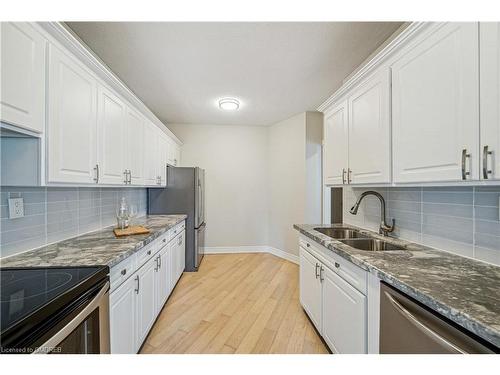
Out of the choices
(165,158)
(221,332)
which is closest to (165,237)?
(221,332)

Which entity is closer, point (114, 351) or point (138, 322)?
point (114, 351)

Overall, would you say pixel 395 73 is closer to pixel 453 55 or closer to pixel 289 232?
pixel 453 55

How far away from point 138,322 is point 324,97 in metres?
3.46

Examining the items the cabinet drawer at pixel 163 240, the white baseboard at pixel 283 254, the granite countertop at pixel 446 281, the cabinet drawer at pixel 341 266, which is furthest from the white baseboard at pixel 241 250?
the granite countertop at pixel 446 281

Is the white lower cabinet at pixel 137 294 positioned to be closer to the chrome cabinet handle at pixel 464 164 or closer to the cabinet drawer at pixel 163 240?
the cabinet drawer at pixel 163 240

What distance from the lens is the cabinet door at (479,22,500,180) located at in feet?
2.95

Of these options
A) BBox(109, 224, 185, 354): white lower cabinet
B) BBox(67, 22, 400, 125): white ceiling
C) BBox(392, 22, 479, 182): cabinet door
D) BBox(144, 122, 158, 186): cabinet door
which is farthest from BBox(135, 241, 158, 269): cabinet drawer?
BBox(392, 22, 479, 182): cabinet door

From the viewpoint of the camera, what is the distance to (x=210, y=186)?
4.63 metres

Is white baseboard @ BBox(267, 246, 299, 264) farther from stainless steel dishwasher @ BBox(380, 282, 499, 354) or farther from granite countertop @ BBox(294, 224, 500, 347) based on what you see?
stainless steel dishwasher @ BBox(380, 282, 499, 354)

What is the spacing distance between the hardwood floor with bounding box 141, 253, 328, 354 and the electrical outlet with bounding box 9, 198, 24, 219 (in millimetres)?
1352

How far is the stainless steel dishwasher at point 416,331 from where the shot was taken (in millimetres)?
735

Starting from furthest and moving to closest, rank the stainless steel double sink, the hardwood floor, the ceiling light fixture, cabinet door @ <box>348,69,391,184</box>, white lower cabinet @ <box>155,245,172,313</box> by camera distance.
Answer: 1. the ceiling light fixture
2. white lower cabinet @ <box>155,245,172,313</box>
3. the hardwood floor
4. the stainless steel double sink
5. cabinet door @ <box>348,69,391,184</box>

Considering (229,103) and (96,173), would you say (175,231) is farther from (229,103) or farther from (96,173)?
(229,103)

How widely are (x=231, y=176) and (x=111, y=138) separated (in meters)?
2.92
